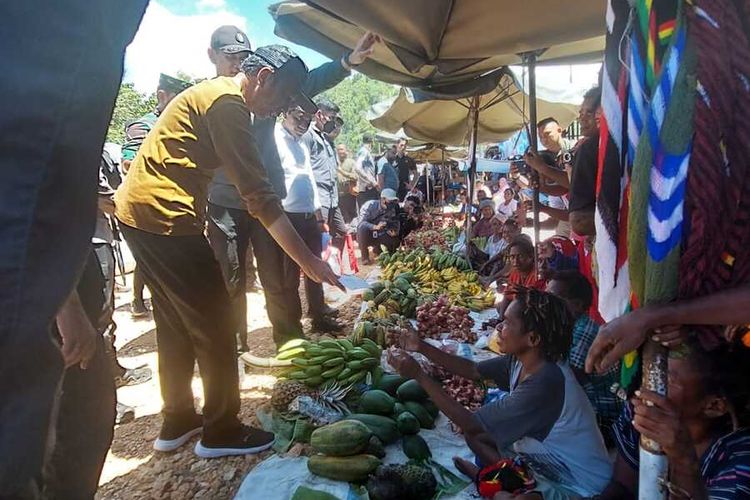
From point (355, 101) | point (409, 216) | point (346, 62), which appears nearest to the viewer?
point (346, 62)

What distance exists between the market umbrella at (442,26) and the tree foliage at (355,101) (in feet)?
139

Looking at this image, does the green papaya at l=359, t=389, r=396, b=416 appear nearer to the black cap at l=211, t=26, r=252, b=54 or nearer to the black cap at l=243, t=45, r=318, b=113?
the black cap at l=243, t=45, r=318, b=113

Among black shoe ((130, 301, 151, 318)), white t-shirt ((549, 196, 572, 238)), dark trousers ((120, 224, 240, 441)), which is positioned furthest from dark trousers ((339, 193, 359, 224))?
dark trousers ((120, 224, 240, 441))

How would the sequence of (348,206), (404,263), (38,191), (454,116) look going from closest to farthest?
(38,191)
(404,263)
(454,116)
(348,206)

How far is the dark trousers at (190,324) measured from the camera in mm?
2389

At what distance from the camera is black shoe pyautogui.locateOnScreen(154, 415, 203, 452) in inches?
107

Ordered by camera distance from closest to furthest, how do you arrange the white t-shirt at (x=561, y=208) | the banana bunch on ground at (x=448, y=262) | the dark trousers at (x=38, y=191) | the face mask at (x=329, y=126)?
the dark trousers at (x=38, y=191) < the white t-shirt at (x=561, y=208) < the face mask at (x=329, y=126) < the banana bunch on ground at (x=448, y=262)

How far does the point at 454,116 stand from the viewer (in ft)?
27.4

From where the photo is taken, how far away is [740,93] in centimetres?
87

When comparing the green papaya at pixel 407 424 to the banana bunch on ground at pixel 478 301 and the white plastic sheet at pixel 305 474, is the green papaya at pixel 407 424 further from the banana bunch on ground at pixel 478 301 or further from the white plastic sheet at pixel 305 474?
the banana bunch on ground at pixel 478 301

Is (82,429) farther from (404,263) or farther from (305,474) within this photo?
(404,263)

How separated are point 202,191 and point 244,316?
6.36 feet

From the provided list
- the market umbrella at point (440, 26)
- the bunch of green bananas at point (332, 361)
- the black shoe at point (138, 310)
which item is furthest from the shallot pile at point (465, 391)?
the black shoe at point (138, 310)

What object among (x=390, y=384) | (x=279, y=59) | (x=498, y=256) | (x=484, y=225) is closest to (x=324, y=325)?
(x=390, y=384)
